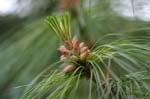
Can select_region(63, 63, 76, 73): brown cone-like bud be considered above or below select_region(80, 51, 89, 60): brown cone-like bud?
below

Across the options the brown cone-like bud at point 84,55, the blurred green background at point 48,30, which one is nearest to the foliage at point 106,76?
the brown cone-like bud at point 84,55

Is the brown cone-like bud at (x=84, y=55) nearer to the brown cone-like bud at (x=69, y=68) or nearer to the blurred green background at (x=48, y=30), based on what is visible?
the brown cone-like bud at (x=69, y=68)

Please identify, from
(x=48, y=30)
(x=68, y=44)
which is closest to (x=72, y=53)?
(x=68, y=44)

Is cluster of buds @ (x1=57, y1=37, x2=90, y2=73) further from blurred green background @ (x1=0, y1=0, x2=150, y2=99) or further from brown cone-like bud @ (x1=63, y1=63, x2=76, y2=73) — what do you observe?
blurred green background @ (x1=0, y1=0, x2=150, y2=99)

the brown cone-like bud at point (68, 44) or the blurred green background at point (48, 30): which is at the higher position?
the brown cone-like bud at point (68, 44)

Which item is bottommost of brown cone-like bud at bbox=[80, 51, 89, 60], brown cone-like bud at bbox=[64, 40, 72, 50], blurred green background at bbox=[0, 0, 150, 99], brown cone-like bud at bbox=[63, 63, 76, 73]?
blurred green background at bbox=[0, 0, 150, 99]

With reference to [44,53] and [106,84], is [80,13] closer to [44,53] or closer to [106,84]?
[44,53]

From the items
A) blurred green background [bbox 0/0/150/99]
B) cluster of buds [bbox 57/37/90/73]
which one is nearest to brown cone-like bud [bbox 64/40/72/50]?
cluster of buds [bbox 57/37/90/73]
